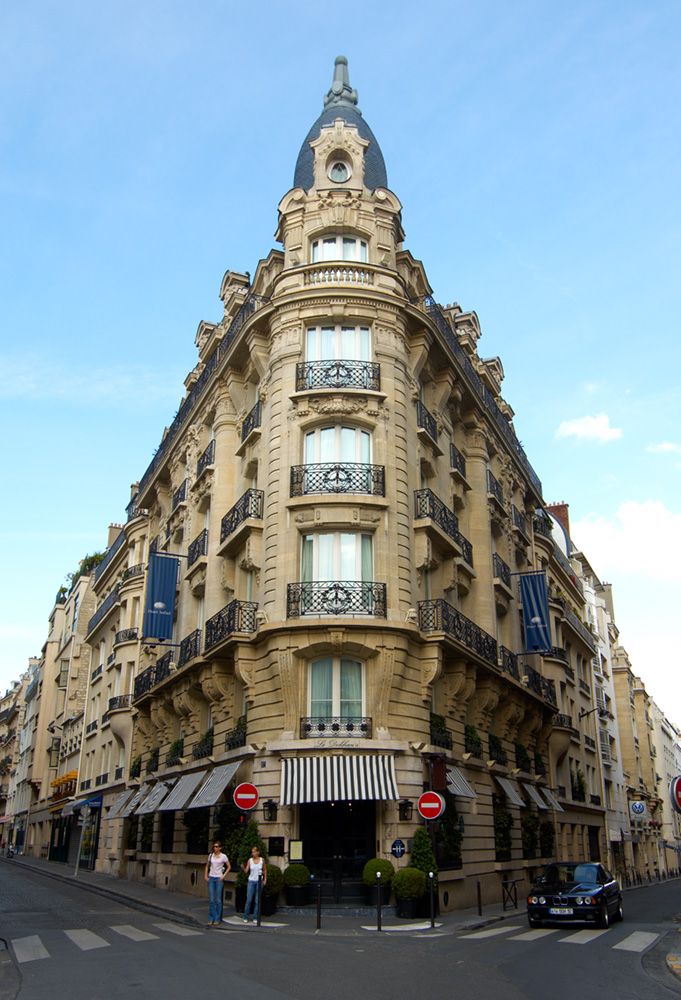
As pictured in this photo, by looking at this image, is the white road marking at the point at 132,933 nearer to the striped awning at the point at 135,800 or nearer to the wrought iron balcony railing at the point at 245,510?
the wrought iron balcony railing at the point at 245,510

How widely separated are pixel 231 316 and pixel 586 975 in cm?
2631

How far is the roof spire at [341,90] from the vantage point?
106 ft

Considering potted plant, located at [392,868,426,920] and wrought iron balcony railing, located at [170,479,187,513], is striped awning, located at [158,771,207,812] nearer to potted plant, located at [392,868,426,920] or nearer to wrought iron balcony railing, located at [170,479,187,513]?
potted plant, located at [392,868,426,920]

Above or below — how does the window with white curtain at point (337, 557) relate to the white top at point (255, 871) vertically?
above

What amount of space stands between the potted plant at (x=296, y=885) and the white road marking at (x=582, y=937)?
19.5ft

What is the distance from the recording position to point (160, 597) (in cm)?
2906

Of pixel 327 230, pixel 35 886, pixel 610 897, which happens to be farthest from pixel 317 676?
pixel 35 886

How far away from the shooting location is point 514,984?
10789 mm

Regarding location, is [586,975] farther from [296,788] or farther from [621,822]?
[621,822]

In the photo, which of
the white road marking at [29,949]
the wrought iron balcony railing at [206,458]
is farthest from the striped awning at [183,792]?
the wrought iron balcony railing at [206,458]

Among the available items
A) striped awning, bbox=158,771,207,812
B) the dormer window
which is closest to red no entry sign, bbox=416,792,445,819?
striped awning, bbox=158,771,207,812

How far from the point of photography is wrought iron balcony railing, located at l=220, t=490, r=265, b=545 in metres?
24.3

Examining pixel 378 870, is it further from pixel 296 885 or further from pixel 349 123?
pixel 349 123

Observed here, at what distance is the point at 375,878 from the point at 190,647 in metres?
10.9
